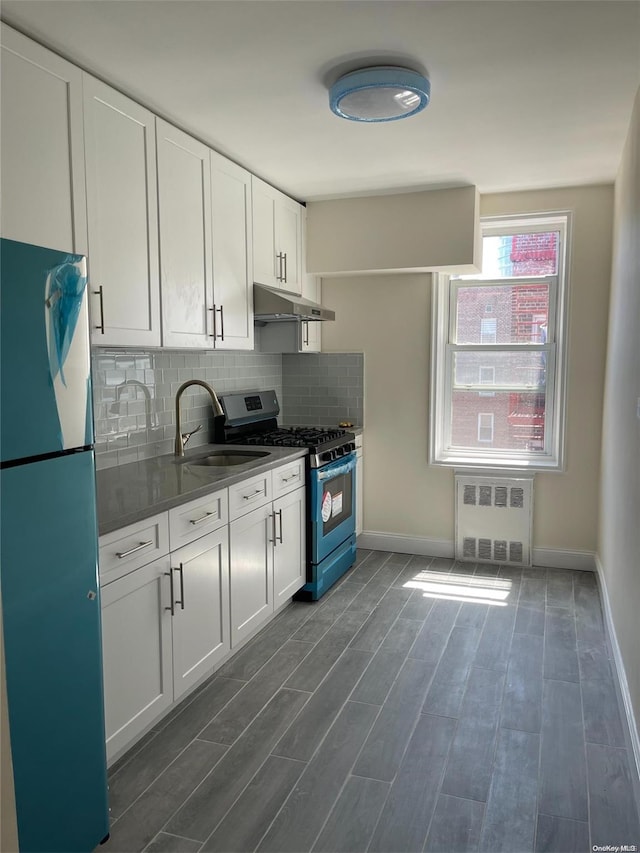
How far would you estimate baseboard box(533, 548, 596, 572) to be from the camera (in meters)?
4.32

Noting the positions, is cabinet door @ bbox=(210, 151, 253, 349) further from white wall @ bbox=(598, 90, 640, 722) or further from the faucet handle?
white wall @ bbox=(598, 90, 640, 722)

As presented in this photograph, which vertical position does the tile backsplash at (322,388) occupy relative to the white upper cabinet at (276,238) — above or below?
below

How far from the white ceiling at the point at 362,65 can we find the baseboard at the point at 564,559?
2520 millimetres

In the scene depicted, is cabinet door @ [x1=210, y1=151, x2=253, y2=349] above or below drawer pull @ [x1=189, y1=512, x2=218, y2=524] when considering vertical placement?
above

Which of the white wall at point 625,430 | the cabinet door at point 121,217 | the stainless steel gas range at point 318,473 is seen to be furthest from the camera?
the stainless steel gas range at point 318,473

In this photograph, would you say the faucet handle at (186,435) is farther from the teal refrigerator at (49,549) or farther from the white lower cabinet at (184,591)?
the teal refrigerator at (49,549)

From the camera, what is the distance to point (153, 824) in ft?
6.57

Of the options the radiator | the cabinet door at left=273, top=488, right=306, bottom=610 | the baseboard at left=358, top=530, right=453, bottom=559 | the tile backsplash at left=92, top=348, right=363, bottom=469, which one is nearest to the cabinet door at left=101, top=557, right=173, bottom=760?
the tile backsplash at left=92, top=348, right=363, bottom=469

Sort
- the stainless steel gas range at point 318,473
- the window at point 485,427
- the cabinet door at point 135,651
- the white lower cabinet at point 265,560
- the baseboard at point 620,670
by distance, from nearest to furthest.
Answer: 1. the cabinet door at point 135,651
2. the baseboard at point 620,670
3. the white lower cabinet at point 265,560
4. the stainless steel gas range at point 318,473
5. the window at point 485,427

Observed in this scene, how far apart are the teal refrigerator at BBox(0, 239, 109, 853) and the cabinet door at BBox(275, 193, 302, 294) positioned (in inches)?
96.9

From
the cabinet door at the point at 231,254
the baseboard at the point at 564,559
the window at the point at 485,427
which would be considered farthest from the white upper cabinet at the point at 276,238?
the baseboard at the point at 564,559

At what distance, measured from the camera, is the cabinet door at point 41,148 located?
200 centimetres

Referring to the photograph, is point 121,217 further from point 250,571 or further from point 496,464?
point 496,464

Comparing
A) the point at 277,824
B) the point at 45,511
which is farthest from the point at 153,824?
the point at 45,511
